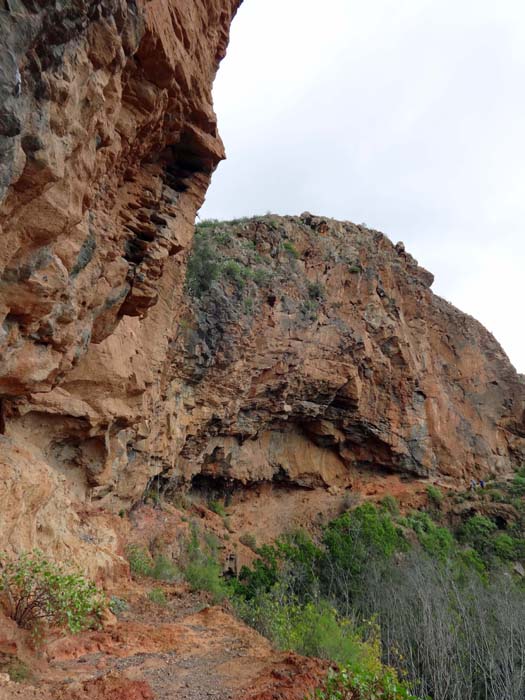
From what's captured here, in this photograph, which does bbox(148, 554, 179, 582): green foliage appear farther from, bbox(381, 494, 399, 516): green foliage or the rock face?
bbox(381, 494, 399, 516): green foliage

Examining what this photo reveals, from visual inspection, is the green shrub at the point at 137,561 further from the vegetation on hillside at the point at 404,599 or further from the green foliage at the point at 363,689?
the green foliage at the point at 363,689

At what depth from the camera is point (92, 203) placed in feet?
21.3

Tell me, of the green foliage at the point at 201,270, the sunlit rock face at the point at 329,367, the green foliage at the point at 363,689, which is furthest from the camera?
the sunlit rock face at the point at 329,367

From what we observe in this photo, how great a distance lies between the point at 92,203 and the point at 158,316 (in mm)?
5417

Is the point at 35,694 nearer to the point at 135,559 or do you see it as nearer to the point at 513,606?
the point at 135,559

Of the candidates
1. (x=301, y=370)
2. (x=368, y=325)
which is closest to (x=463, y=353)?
(x=368, y=325)

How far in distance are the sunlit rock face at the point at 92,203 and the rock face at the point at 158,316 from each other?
26 mm

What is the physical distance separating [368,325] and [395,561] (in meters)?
11.5

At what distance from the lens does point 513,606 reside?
14.1 metres

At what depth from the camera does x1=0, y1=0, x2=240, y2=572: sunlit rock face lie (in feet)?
12.2

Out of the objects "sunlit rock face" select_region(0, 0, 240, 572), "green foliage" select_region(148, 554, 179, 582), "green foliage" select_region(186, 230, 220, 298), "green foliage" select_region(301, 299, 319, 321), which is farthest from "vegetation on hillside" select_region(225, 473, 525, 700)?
"green foliage" select_region(186, 230, 220, 298)

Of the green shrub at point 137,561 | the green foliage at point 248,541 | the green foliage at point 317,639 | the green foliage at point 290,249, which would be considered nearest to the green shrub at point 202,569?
the green shrub at point 137,561

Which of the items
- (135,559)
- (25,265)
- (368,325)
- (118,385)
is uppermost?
(368,325)

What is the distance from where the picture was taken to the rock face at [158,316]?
14.3 ft
